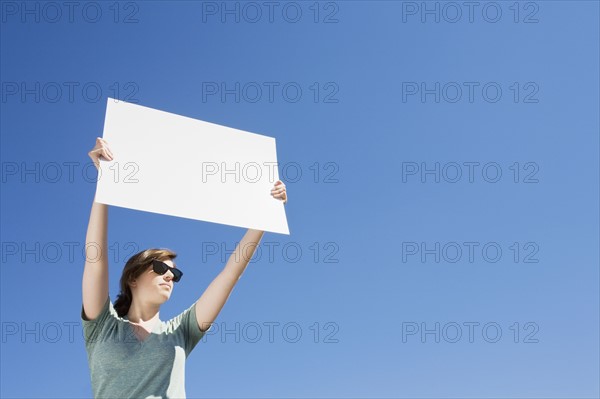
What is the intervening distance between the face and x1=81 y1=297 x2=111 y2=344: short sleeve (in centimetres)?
37

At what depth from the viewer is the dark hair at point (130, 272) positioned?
498cm

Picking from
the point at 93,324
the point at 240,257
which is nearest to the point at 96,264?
the point at 93,324

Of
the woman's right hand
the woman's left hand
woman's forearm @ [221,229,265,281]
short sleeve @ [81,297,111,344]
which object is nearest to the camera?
short sleeve @ [81,297,111,344]

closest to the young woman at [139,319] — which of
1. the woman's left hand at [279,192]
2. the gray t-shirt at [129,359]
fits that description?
the gray t-shirt at [129,359]

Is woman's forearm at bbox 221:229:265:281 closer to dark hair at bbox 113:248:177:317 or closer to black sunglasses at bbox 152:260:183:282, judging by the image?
black sunglasses at bbox 152:260:183:282

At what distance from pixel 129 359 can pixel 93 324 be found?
34cm

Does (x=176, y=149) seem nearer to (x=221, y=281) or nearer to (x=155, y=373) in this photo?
(x=221, y=281)

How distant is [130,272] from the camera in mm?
5000

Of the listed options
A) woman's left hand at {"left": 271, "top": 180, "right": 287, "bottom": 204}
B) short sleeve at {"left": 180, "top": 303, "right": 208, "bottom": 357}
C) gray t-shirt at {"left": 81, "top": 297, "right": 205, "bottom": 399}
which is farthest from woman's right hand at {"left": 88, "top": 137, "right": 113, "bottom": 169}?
woman's left hand at {"left": 271, "top": 180, "right": 287, "bottom": 204}

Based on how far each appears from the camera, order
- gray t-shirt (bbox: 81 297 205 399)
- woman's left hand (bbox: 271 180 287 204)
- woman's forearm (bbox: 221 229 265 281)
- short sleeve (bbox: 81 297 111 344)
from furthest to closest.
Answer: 1. woman's left hand (bbox: 271 180 287 204)
2. woman's forearm (bbox: 221 229 265 281)
3. short sleeve (bbox: 81 297 111 344)
4. gray t-shirt (bbox: 81 297 205 399)

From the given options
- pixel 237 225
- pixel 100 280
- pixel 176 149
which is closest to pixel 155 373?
pixel 100 280

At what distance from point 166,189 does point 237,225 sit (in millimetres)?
598

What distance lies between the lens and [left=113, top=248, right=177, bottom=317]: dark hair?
4.98 m

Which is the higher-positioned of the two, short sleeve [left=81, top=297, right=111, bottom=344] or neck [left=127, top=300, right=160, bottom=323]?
neck [left=127, top=300, right=160, bottom=323]
